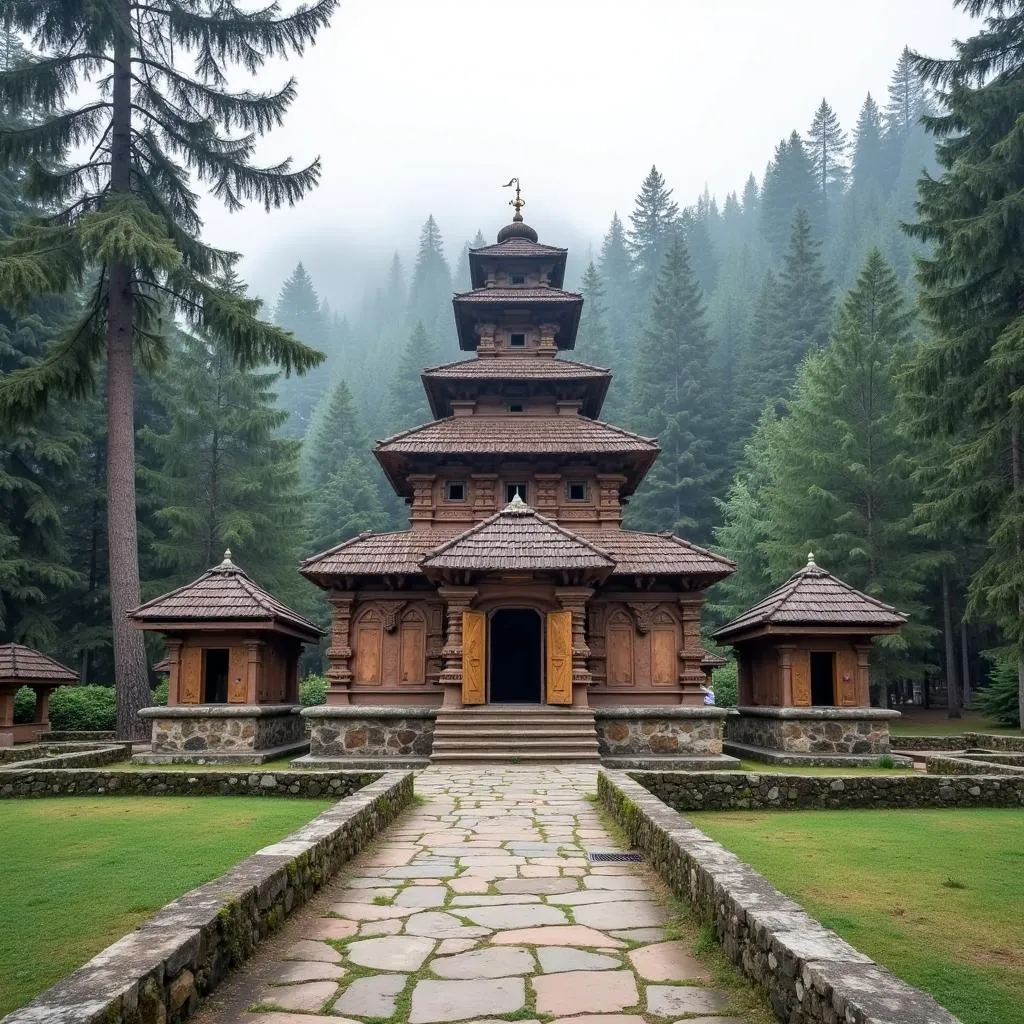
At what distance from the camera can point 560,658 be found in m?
16.5

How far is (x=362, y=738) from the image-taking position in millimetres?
16828

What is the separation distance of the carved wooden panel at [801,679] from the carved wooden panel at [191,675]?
40.5ft

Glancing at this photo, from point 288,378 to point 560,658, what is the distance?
74.7 ft

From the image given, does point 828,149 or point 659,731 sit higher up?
point 828,149

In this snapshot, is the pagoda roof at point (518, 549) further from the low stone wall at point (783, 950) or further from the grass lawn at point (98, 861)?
the low stone wall at point (783, 950)

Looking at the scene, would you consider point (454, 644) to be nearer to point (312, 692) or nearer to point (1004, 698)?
point (312, 692)

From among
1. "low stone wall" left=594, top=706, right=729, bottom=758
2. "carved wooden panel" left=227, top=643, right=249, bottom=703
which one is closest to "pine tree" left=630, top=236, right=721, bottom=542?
"low stone wall" left=594, top=706, right=729, bottom=758

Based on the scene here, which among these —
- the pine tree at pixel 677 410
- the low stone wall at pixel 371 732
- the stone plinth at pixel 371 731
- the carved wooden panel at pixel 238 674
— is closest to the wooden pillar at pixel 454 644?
the stone plinth at pixel 371 731

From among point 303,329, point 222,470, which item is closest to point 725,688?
point 222,470

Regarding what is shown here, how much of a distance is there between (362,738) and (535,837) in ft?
30.1

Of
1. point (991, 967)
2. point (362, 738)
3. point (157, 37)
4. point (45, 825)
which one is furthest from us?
point (157, 37)

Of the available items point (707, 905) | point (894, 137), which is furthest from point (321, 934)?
point (894, 137)

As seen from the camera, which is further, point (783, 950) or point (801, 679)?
point (801, 679)

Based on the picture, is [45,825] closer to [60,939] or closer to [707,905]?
[60,939]
